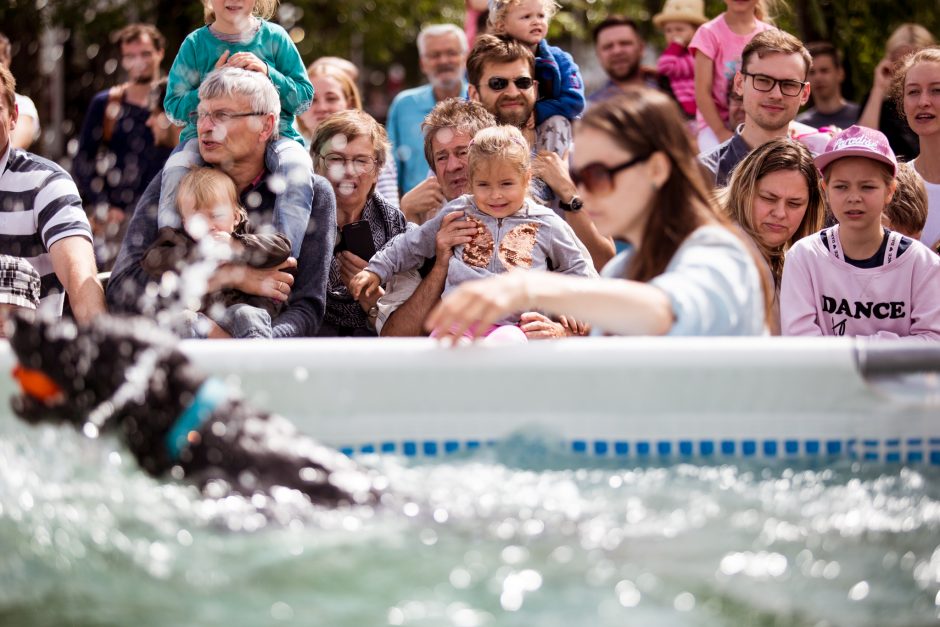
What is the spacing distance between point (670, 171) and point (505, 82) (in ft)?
8.02

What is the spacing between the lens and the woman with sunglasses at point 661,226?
284 centimetres

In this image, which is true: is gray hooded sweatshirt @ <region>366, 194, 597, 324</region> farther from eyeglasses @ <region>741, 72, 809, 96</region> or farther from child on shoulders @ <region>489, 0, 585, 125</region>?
eyeglasses @ <region>741, 72, 809, 96</region>

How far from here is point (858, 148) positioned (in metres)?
4.36

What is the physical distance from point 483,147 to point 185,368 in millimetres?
2043

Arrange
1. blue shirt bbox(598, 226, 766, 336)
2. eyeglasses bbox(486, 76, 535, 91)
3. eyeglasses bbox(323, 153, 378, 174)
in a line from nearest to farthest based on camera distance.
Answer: blue shirt bbox(598, 226, 766, 336) < eyeglasses bbox(323, 153, 378, 174) < eyeglasses bbox(486, 76, 535, 91)

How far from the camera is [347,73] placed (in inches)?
255

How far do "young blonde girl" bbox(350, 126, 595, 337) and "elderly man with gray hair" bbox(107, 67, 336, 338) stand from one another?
0.67 ft

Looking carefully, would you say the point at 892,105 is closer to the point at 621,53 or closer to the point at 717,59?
the point at 717,59

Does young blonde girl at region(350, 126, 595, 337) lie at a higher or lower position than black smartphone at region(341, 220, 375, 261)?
higher

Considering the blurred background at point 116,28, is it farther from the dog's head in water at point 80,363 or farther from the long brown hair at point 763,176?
the dog's head in water at point 80,363

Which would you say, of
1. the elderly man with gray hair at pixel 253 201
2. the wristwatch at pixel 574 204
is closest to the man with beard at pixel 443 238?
the elderly man with gray hair at pixel 253 201

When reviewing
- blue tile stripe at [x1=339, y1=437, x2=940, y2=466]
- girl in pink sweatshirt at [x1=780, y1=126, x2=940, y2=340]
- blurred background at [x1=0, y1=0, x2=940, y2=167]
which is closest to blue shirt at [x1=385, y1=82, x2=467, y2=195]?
girl in pink sweatshirt at [x1=780, y1=126, x2=940, y2=340]

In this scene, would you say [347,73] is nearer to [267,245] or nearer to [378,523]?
[267,245]

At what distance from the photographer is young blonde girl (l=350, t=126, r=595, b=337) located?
4.46 metres
